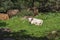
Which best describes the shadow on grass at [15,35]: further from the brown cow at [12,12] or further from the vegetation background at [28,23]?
the brown cow at [12,12]

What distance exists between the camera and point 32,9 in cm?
2441

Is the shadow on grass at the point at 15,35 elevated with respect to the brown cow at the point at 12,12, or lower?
elevated

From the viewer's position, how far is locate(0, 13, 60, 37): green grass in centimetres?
1803

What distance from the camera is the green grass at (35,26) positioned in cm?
1803

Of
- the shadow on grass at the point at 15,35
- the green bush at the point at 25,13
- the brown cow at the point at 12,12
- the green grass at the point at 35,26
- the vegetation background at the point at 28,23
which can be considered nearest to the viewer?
the shadow on grass at the point at 15,35

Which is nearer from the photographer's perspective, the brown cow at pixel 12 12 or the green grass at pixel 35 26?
the green grass at pixel 35 26

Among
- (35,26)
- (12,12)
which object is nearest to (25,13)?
(12,12)

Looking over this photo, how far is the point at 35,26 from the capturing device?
63.6ft

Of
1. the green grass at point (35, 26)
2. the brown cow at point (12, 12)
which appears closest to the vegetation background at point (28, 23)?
the green grass at point (35, 26)

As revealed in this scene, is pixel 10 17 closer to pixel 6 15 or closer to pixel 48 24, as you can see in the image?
pixel 6 15

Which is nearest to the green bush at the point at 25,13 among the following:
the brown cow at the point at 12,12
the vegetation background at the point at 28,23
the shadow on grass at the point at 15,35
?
the vegetation background at the point at 28,23

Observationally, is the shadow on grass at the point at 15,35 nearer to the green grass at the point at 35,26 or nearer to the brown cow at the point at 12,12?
the green grass at the point at 35,26

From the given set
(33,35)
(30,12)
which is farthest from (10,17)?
(33,35)

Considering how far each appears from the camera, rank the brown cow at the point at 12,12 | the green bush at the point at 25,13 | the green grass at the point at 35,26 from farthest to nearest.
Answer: the brown cow at the point at 12,12 < the green bush at the point at 25,13 < the green grass at the point at 35,26
